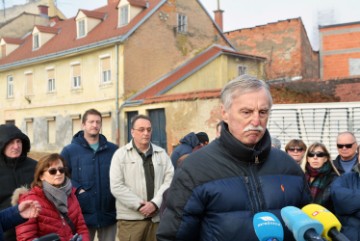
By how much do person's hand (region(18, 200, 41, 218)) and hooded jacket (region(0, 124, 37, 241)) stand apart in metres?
1.04

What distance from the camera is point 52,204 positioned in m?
3.97

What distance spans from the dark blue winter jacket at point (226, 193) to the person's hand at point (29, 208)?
1.37 metres

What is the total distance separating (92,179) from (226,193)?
3535 millimetres

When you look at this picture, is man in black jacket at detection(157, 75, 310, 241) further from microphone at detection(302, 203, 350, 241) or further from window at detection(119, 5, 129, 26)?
window at detection(119, 5, 129, 26)

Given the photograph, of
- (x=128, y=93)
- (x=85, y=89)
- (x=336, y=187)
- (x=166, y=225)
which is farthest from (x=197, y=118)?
(x=166, y=225)

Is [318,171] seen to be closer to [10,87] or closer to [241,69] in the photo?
[241,69]

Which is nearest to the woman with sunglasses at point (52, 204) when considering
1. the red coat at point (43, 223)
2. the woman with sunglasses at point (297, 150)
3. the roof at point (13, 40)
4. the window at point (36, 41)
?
the red coat at point (43, 223)

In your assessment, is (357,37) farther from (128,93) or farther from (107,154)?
(107,154)

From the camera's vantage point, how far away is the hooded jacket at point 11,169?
4301 mm

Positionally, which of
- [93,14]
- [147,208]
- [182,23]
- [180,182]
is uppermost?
[93,14]

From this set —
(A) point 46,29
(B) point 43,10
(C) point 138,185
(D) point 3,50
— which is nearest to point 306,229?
(C) point 138,185

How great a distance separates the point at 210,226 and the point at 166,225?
24cm

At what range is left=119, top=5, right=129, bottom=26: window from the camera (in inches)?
→ 989

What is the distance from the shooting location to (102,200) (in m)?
5.55
